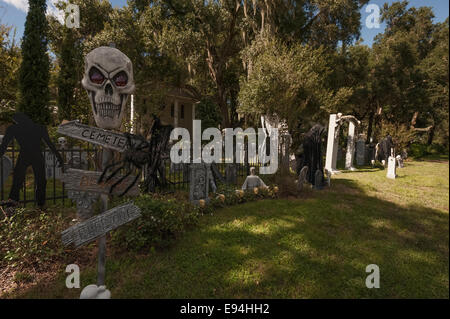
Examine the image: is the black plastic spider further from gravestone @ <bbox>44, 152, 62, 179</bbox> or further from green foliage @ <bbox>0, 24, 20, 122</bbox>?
green foliage @ <bbox>0, 24, 20, 122</bbox>

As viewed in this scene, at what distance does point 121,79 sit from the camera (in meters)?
3.25

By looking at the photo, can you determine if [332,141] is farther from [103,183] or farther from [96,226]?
[96,226]

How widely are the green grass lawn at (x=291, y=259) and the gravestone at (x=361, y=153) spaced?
471 inches

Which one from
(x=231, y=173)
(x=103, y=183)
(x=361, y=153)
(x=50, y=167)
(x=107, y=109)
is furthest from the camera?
(x=361, y=153)

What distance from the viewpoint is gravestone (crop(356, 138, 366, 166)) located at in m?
17.2

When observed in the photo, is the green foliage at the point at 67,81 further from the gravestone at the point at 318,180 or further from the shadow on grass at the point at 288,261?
the gravestone at the point at 318,180

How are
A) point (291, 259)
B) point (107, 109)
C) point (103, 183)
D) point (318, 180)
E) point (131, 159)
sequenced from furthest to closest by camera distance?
point (318, 180) → point (291, 259) → point (131, 159) → point (107, 109) → point (103, 183)

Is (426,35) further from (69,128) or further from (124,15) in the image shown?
(69,128)

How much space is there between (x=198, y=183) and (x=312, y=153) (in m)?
4.64

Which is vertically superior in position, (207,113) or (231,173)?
(207,113)

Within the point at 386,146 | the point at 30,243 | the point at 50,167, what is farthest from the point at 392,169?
the point at 50,167

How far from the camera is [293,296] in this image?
10.0 ft

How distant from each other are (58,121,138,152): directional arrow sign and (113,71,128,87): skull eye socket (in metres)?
0.76

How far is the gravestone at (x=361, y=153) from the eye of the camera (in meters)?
17.2
